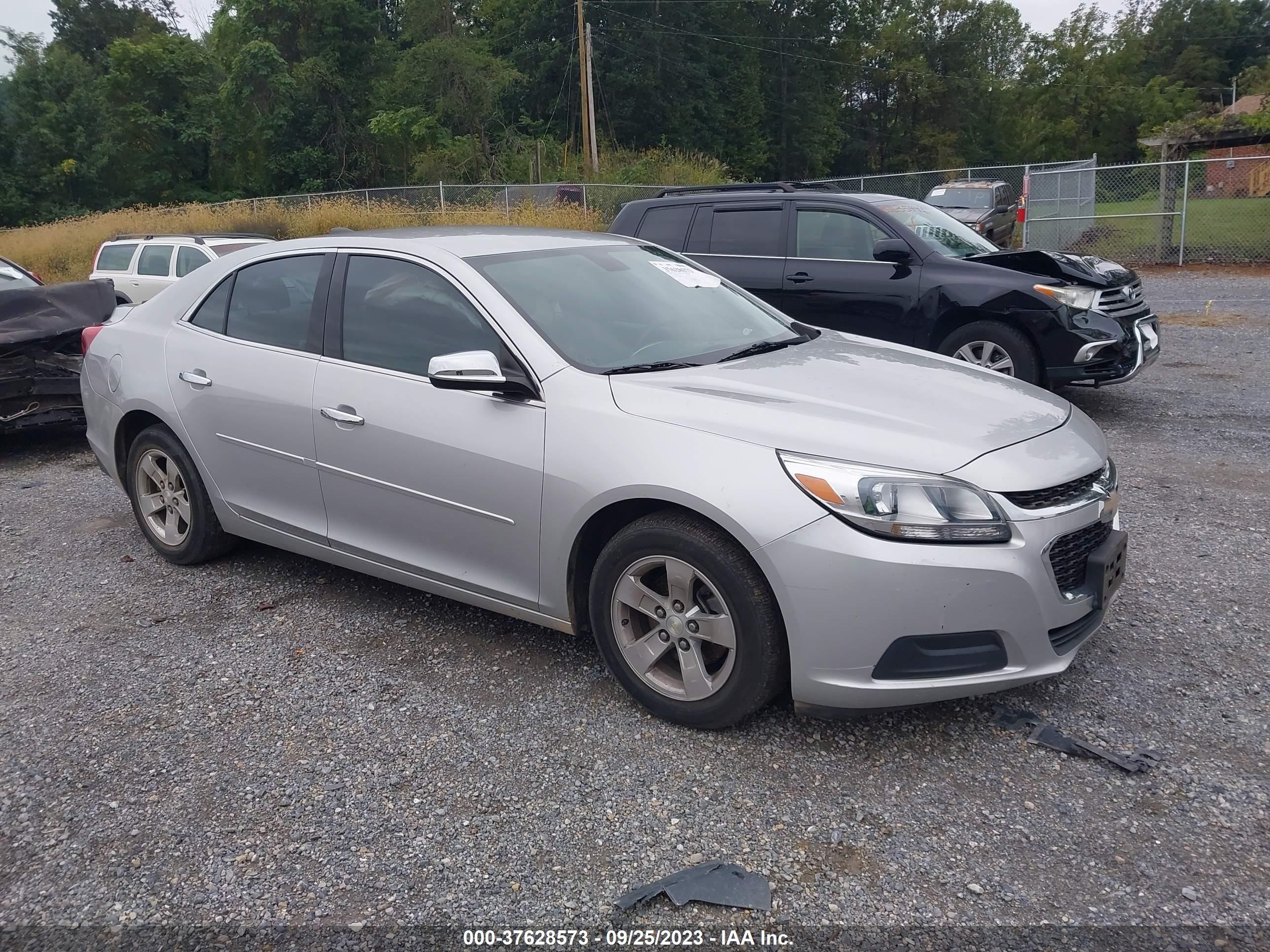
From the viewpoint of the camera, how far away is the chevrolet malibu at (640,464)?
3.03m

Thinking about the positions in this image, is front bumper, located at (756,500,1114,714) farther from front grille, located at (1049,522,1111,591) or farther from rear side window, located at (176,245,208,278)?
rear side window, located at (176,245,208,278)

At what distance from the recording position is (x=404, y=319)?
409 cm

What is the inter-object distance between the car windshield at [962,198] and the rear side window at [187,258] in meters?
13.8

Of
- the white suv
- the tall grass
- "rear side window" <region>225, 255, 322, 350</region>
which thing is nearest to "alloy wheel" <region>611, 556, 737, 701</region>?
"rear side window" <region>225, 255, 322, 350</region>

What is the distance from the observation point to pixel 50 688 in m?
3.92

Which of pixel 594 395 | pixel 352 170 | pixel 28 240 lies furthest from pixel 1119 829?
pixel 352 170

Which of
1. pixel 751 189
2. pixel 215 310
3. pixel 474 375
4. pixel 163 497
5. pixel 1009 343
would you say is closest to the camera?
pixel 474 375

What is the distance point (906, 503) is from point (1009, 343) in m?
5.05

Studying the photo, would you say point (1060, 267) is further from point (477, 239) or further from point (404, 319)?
point (404, 319)

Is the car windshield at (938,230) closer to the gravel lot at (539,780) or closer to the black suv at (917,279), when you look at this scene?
the black suv at (917,279)

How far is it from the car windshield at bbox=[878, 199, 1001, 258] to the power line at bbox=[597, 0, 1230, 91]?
50119 mm

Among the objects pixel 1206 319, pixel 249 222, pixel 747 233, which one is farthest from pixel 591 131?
pixel 747 233

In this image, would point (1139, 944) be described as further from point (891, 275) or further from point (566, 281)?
point (891, 275)

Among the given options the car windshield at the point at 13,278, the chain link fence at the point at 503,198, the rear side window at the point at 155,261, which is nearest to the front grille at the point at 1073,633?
the car windshield at the point at 13,278
